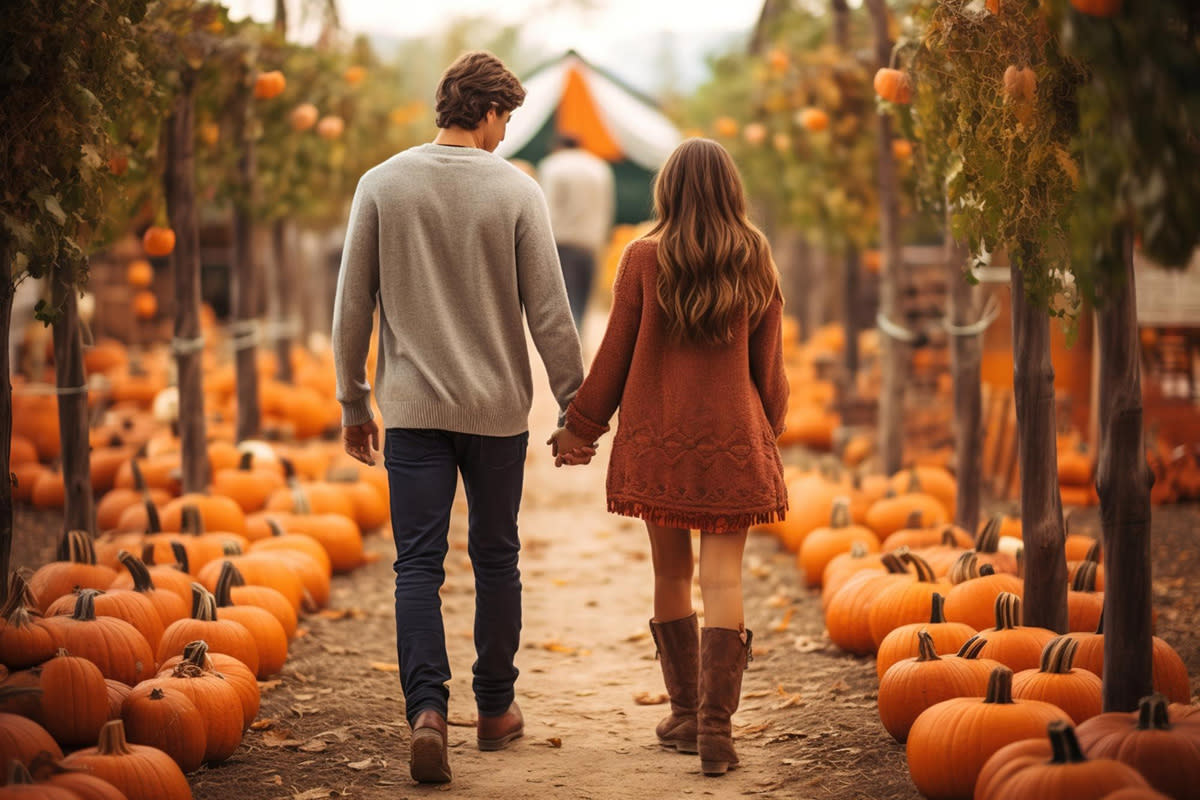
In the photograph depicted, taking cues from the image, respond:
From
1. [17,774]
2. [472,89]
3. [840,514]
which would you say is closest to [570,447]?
[472,89]

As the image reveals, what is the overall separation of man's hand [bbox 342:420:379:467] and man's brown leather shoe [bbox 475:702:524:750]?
3.11 feet

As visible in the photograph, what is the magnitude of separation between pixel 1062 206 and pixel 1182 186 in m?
1.33

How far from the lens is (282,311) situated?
12320mm

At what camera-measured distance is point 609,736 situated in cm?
464

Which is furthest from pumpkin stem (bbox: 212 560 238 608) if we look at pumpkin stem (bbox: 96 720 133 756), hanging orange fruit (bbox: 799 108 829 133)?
hanging orange fruit (bbox: 799 108 829 133)

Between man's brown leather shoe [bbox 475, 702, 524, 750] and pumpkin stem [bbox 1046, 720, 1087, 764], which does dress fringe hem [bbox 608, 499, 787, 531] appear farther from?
pumpkin stem [bbox 1046, 720, 1087, 764]

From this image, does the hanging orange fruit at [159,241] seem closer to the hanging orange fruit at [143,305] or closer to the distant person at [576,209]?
the distant person at [576,209]

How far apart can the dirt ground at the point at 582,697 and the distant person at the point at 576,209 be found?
4.70 metres

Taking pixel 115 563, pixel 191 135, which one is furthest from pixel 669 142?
pixel 115 563

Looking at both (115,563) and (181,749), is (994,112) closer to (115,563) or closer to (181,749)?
(181,749)

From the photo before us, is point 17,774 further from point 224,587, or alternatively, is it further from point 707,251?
point 707,251

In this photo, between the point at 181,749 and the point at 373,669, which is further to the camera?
the point at 373,669

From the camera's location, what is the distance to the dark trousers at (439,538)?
4.05 m

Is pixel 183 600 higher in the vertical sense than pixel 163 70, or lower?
lower
